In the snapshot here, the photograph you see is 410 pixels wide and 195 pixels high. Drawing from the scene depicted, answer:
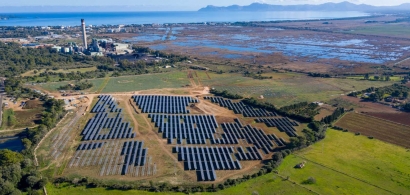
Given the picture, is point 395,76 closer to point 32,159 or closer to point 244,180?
point 244,180

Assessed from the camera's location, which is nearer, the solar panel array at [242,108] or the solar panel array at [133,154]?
the solar panel array at [133,154]

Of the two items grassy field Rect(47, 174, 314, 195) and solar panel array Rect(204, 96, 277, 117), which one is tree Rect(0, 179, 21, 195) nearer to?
grassy field Rect(47, 174, 314, 195)

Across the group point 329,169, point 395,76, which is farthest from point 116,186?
point 395,76

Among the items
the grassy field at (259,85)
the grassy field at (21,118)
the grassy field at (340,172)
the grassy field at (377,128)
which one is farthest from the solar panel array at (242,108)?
the grassy field at (21,118)

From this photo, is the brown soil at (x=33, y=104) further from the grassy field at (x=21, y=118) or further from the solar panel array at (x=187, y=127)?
the solar panel array at (x=187, y=127)

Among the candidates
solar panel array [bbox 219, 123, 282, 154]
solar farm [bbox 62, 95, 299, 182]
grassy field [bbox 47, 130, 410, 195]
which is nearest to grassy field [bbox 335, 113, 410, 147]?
grassy field [bbox 47, 130, 410, 195]

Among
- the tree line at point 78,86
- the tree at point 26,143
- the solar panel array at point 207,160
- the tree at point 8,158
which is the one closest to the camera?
the tree at point 8,158

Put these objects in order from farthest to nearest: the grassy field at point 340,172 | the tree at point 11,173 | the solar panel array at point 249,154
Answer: the solar panel array at point 249,154 → the grassy field at point 340,172 → the tree at point 11,173
